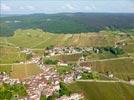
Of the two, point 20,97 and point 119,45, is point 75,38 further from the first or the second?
point 20,97

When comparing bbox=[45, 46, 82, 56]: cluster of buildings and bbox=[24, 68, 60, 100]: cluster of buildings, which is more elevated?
bbox=[24, 68, 60, 100]: cluster of buildings

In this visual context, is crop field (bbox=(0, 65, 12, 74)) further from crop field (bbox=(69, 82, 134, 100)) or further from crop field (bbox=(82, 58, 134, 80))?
crop field (bbox=(69, 82, 134, 100))

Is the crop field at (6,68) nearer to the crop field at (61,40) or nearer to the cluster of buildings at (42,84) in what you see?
the cluster of buildings at (42,84)

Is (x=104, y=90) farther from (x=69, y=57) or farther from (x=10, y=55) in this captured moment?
(x=10, y=55)

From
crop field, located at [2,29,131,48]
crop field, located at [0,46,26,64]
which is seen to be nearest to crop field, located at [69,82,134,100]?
crop field, located at [0,46,26,64]

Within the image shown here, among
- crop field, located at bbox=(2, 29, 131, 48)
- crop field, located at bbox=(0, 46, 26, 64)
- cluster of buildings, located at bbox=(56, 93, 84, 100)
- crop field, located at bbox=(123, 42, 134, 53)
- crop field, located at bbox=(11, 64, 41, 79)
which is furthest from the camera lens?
crop field, located at bbox=(2, 29, 131, 48)

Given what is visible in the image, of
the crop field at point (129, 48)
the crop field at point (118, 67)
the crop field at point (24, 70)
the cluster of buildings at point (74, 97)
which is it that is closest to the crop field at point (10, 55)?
the crop field at point (24, 70)
